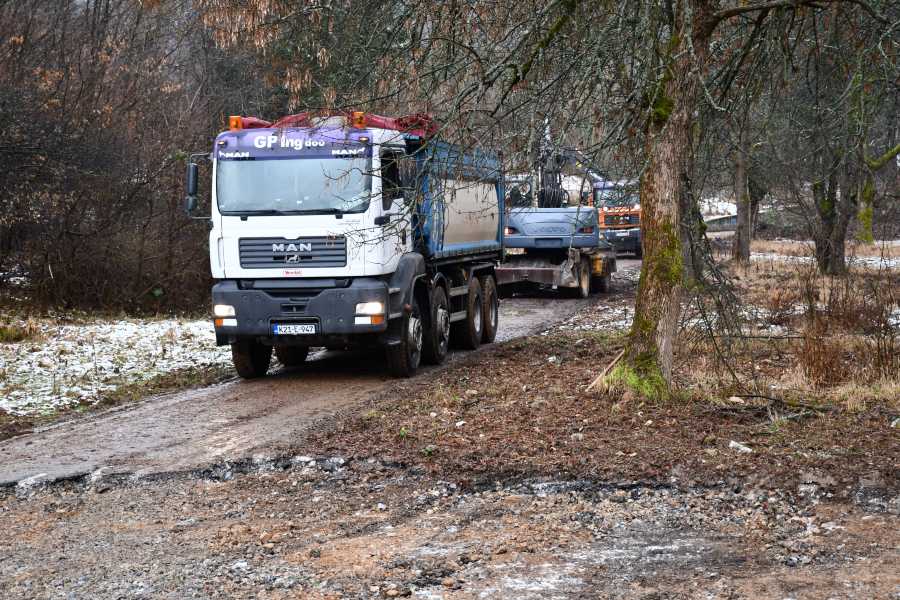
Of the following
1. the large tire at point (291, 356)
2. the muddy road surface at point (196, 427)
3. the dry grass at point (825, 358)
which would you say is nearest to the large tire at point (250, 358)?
the muddy road surface at point (196, 427)

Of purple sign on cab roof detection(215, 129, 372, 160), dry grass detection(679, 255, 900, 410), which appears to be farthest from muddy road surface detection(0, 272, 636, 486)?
dry grass detection(679, 255, 900, 410)

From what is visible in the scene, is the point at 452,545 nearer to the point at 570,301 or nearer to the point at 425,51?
the point at 425,51

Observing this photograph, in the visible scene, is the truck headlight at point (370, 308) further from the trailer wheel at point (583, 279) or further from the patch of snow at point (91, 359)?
the trailer wheel at point (583, 279)

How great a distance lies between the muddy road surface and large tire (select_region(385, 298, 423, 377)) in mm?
210

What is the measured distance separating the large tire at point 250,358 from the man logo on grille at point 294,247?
1.38m

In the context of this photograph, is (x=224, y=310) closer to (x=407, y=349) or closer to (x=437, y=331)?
(x=407, y=349)

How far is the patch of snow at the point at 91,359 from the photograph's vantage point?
11.4 meters

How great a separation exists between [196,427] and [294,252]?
261 centimetres

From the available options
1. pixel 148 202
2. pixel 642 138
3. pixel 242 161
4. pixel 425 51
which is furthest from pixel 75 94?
pixel 642 138

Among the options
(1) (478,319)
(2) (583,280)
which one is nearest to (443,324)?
(1) (478,319)

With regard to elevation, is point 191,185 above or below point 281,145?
below

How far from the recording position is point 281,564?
5488mm

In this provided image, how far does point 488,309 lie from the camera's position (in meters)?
15.4

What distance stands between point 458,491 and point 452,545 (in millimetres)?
1210
